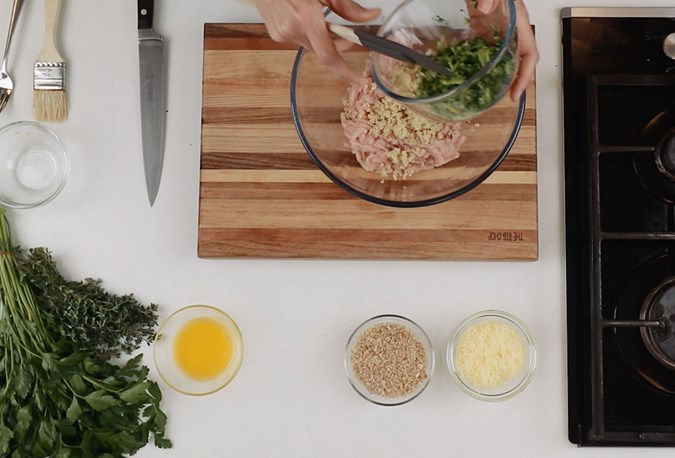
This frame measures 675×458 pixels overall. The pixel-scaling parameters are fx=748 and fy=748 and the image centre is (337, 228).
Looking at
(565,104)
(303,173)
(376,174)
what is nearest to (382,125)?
(376,174)

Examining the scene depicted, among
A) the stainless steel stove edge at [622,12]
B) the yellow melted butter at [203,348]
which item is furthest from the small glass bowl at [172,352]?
the stainless steel stove edge at [622,12]

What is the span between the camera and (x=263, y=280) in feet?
4.77

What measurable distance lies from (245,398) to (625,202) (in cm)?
81

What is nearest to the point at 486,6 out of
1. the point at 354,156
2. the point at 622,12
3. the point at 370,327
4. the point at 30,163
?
the point at 354,156

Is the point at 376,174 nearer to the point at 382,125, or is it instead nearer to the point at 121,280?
the point at 382,125

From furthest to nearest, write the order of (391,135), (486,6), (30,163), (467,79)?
(30,163) < (391,135) < (486,6) < (467,79)

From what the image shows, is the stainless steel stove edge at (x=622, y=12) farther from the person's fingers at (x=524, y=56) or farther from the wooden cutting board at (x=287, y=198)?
the person's fingers at (x=524, y=56)

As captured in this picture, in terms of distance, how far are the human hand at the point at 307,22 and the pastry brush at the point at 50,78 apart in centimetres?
55

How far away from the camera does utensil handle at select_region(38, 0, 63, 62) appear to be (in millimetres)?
1466

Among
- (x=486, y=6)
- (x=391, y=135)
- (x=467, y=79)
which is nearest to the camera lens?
(x=467, y=79)

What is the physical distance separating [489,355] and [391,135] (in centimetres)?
44

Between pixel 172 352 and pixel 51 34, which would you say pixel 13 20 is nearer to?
pixel 51 34

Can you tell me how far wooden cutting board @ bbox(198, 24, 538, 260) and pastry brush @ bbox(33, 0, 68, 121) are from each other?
298 mm

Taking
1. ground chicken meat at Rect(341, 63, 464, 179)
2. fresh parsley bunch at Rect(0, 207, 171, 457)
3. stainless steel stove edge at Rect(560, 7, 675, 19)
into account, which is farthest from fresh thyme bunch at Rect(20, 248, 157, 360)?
stainless steel stove edge at Rect(560, 7, 675, 19)
